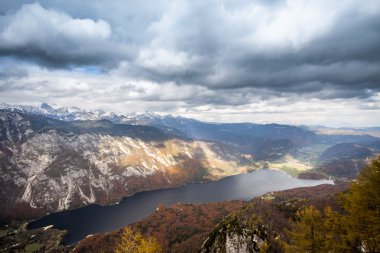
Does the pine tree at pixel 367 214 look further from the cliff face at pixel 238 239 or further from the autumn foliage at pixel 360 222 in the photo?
the cliff face at pixel 238 239

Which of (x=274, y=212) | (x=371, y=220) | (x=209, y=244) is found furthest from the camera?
(x=274, y=212)

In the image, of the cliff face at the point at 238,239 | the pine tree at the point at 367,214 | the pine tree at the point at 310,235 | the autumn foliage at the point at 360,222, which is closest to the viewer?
the pine tree at the point at 367,214

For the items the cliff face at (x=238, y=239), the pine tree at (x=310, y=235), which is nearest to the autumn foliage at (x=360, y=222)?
the pine tree at (x=310, y=235)

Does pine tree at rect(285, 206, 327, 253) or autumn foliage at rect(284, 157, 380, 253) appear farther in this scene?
pine tree at rect(285, 206, 327, 253)

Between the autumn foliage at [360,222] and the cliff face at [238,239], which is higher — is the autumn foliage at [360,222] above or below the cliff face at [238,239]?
above

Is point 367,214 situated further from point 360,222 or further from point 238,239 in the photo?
point 238,239

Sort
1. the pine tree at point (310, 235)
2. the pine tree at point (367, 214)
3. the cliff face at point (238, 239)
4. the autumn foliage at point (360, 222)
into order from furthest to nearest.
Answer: the cliff face at point (238, 239), the pine tree at point (310, 235), the autumn foliage at point (360, 222), the pine tree at point (367, 214)

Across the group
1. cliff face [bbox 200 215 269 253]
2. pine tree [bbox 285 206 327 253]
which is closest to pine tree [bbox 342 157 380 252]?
pine tree [bbox 285 206 327 253]

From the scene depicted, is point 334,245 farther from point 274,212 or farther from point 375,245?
point 274,212

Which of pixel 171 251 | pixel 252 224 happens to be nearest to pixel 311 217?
pixel 252 224

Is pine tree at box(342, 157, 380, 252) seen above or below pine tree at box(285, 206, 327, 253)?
above

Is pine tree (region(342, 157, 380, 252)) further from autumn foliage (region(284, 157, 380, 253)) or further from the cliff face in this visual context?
the cliff face
